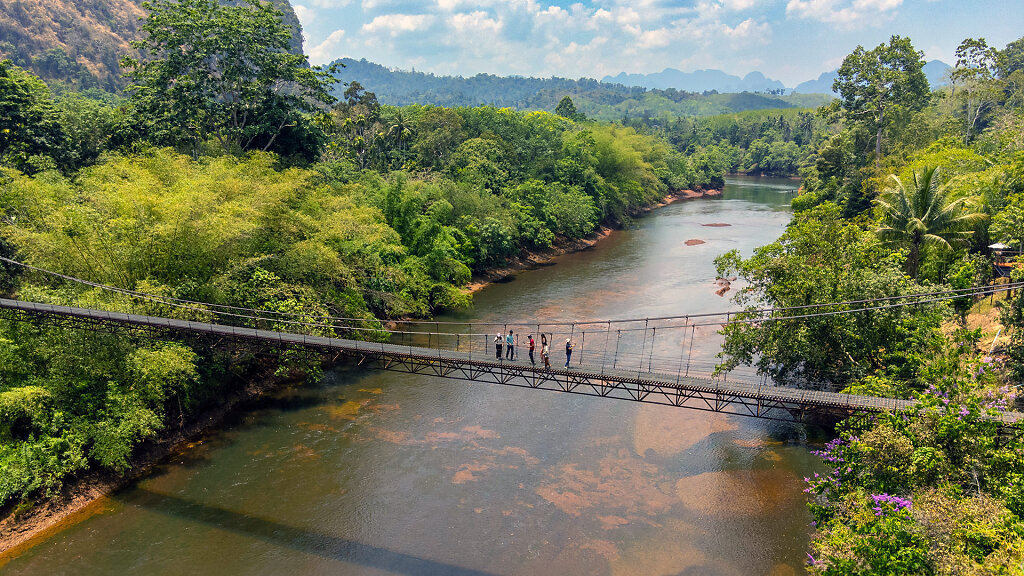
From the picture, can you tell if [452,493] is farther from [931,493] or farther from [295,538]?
[931,493]

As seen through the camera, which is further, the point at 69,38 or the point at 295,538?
the point at 69,38

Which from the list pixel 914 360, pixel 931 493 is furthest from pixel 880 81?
pixel 931 493

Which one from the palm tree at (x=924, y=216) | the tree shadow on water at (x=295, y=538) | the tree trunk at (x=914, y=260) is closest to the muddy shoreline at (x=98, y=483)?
the tree shadow on water at (x=295, y=538)

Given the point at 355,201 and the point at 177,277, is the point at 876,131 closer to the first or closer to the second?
the point at 355,201

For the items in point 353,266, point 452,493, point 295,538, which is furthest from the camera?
point 353,266

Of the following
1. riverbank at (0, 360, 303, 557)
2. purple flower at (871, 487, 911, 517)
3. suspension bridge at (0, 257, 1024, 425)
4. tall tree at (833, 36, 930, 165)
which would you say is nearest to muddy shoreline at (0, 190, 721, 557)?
riverbank at (0, 360, 303, 557)
